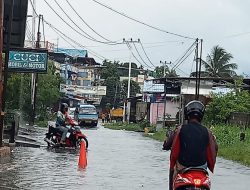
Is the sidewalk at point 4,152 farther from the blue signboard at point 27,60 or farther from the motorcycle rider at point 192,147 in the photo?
the motorcycle rider at point 192,147

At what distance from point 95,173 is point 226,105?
26.5 meters

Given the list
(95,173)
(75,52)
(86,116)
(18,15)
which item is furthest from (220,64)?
(75,52)

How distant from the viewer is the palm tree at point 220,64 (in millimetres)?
59062

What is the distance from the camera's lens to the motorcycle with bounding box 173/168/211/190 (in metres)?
6.19

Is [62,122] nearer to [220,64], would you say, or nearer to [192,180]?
[192,180]

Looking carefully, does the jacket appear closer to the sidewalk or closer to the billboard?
the sidewalk

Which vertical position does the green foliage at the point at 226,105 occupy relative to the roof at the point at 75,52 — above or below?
below

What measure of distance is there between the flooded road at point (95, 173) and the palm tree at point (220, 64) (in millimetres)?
40992

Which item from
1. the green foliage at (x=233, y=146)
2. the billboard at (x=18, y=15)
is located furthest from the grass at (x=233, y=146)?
the billboard at (x=18, y=15)

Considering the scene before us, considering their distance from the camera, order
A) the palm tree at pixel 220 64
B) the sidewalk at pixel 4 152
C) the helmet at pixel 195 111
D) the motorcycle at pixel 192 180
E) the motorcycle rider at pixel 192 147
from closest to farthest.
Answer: the motorcycle at pixel 192 180, the motorcycle rider at pixel 192 147, the helmet at pixel 195 111, the sidewalk at pixel 4 152, the palm tree at pixel 220 64

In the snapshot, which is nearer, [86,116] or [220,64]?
[86,116]

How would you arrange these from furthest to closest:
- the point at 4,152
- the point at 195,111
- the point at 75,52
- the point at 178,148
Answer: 1. the point at 75,52
2. the point at 4,152
3. the point at 195,111
4. the point at 178,148

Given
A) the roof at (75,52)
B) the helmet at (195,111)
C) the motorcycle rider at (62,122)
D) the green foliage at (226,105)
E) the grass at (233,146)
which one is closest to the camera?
the helmet at (195,111)

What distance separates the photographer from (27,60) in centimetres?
A: 1838
